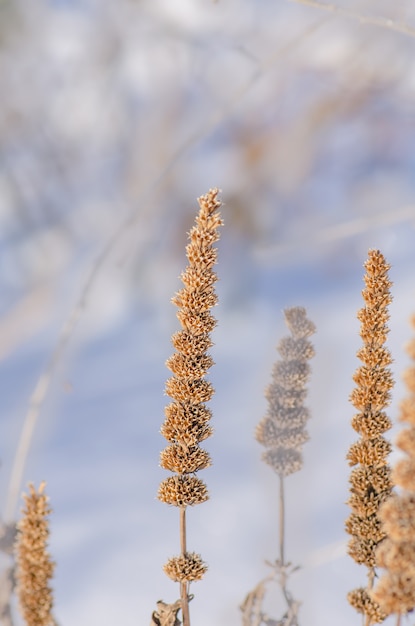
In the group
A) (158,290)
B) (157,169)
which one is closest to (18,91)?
(157,169)

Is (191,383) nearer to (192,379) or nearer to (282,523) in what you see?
(192,379)

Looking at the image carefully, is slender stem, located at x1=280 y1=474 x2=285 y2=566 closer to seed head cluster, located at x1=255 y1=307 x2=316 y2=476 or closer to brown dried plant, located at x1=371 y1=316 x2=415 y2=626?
seed head cluster, located at x1=255 y1=307 x2=316 y2=476

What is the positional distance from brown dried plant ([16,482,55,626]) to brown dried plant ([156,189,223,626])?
44 mm

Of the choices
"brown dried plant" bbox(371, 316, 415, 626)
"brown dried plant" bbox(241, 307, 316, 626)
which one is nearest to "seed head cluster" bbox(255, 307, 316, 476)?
"brown dried plant" bbox(241, 307, 316, 626)

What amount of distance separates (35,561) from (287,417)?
5.2 inches

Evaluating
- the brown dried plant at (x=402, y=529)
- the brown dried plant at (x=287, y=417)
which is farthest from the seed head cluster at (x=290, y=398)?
the brown dried plant at (x=402, y=529)

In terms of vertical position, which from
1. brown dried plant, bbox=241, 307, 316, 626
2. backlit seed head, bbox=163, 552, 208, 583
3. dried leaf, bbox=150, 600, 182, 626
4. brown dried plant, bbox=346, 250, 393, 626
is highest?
brown dried plant, bbox=241, 307, 316, 626

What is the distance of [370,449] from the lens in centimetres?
27

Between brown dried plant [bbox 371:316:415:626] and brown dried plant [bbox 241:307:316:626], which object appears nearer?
brown dried plant [bbox 371:316:415:626]

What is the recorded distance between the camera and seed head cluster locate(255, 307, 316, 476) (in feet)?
1.12

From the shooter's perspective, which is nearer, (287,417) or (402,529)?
(402,529)

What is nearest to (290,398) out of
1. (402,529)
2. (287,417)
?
(287,417)

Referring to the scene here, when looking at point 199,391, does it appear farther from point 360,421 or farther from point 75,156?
point 75,156

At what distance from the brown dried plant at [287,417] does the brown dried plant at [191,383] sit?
69mm
